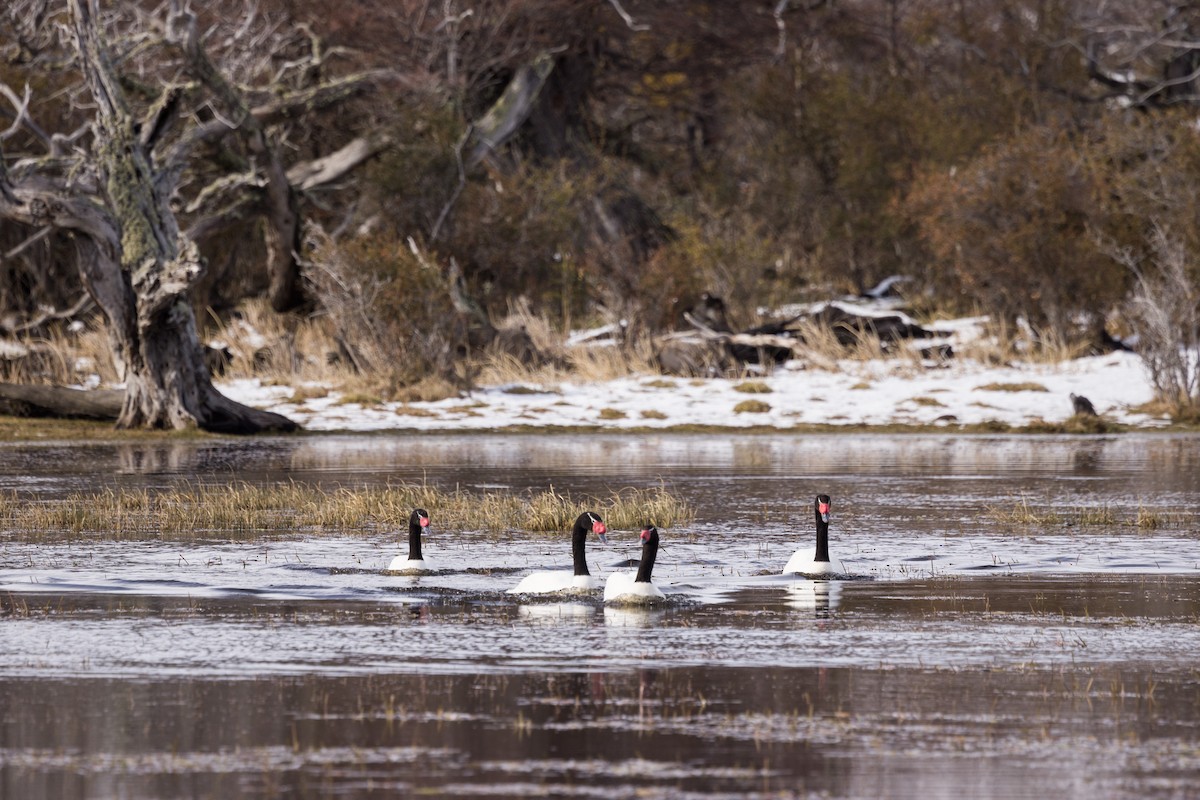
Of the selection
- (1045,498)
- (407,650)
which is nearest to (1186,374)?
(1045,498)

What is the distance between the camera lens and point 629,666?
9.57 m

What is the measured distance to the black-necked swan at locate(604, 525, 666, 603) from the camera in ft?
37.6

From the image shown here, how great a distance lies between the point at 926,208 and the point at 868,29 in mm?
13933

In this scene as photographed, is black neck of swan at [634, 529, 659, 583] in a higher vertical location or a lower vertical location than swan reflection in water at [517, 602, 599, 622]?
higher

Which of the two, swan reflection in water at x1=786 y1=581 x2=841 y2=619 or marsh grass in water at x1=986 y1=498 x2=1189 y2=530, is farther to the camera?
marsh grass in water at x1=986 y1=498 x2=1189 y2=530

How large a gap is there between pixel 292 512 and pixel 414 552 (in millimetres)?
4096

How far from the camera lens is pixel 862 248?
41969mm

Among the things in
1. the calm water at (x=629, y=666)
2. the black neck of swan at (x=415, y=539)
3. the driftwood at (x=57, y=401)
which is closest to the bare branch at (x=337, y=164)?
the driftwood at (x=57, y=401)

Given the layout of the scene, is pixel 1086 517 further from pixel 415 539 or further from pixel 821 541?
pixel 415 539

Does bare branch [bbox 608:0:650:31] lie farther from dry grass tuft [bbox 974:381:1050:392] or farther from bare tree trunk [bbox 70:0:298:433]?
bare tree trunk [bbox 70:0:298:433]

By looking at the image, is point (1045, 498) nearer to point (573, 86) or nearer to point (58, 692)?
point (58, 692)

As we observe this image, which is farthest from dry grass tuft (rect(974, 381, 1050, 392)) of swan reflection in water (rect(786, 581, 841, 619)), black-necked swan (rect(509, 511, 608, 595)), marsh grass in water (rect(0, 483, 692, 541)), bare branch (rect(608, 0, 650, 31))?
black-necked swan (rect(509, 511, 608, 595))

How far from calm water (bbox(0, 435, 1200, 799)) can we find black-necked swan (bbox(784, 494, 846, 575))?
0.73 ft


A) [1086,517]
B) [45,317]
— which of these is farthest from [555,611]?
[45,317]
